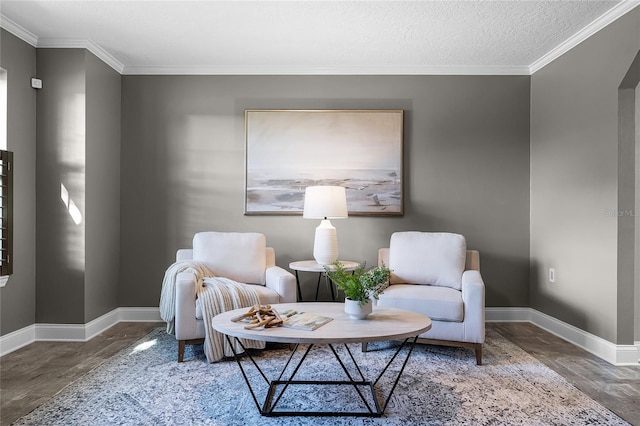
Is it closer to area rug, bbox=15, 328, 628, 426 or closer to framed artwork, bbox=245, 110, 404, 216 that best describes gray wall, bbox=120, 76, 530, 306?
framed artwork, bbox=245, 110, 404, 216

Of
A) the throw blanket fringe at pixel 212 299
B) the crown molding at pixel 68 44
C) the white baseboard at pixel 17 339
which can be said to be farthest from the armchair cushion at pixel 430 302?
the crown molding at pixel 68 44

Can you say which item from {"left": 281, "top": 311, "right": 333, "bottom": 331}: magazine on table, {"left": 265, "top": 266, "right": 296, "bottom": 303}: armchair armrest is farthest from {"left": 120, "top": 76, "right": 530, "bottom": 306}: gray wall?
{"left": 281, "top": 311, "right": 333, "bottom": 331}: magazine on table

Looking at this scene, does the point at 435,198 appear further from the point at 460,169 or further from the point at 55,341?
the point at 55,341

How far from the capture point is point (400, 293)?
342 centimetres

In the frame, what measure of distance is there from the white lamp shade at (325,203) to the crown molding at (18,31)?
2.63 m

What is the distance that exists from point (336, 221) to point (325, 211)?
2.23 ft

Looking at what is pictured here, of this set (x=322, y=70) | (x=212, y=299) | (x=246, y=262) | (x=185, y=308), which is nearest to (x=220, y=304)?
(x=212, y=299)

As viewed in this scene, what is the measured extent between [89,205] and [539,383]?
3.74 metres

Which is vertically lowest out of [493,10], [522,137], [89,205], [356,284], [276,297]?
[276,297]

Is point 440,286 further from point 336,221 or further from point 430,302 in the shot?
point 336,221

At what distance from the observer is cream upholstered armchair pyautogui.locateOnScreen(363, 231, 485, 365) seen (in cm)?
321

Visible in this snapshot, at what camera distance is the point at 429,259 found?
379 centimetres

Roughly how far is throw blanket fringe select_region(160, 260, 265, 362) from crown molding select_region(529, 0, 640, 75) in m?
3.35

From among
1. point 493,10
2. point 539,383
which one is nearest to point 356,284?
point 539,383
